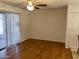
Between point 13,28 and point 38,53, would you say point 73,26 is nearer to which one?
point 38,53

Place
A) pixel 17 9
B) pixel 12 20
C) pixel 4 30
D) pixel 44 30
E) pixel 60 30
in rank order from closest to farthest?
pixel 4 30 < pixel 12 20 < pixel 17 9 < pixel 60 30 < pixel 44 30

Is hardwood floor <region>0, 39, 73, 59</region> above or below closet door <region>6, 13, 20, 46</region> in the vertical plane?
below

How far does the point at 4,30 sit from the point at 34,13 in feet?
10.4

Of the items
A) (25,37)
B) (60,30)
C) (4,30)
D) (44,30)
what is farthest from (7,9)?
(60,30)

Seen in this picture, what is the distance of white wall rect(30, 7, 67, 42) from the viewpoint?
7171 mm

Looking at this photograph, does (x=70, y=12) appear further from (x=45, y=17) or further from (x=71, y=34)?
(x=45, y=17)

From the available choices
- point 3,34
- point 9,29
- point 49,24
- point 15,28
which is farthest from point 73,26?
point 3,34

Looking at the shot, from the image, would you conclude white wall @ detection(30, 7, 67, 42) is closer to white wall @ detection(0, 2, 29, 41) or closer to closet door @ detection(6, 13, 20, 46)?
white wall @ detection(0, 2, 29, 41)

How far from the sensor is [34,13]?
7922 millimetres

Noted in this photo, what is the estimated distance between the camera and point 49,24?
757 centimetres

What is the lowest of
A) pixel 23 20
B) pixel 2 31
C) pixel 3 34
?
pixel 3 34

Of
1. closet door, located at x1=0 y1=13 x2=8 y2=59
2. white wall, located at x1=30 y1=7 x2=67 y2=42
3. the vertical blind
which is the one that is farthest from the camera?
white wall, located at x1=30 y1=7 x2=67 y2=42

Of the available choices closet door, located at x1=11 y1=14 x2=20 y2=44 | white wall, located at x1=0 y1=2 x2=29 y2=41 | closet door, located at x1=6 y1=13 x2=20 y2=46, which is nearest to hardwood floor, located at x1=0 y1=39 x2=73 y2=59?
closet door, located at x1=6 y1=13 x2=20 y2=46

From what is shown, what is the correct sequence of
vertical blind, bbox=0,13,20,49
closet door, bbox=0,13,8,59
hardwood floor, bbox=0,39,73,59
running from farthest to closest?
vertical blind, bbox=0,13,20,49 → closet door, bbox=0,13,8,59 → hardwood floor, bbox=0,39,73,59
